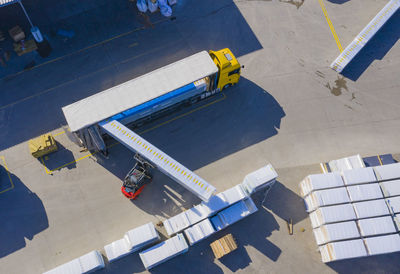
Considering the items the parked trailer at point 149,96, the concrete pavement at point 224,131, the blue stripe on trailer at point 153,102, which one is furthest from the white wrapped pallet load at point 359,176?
the blue stripe on trailer at point 153,102

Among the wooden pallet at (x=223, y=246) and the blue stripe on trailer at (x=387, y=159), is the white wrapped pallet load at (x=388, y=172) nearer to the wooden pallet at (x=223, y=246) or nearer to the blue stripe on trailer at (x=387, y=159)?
the blue stripe on trailer at (x=387, y=159)

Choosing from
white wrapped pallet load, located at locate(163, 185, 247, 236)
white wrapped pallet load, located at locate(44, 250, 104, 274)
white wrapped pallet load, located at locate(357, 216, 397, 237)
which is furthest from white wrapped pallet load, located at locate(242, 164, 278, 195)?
white wrapped pallet load, located at locate(44, 250, 104, 274)

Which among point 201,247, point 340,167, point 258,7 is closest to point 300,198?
point 340,167

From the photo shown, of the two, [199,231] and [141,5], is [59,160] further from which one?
[141,5]

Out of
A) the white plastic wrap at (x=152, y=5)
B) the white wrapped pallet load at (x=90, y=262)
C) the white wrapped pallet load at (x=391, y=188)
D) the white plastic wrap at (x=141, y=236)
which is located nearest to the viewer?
the white wrapped pallet load at (x=90, y=262)

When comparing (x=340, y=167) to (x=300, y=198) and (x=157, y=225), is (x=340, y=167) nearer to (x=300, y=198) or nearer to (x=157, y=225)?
(x=300, y=198)

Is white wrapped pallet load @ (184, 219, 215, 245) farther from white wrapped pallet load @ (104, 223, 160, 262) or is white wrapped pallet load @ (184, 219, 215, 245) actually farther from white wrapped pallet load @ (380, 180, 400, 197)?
white wrapped pallet load @ (380, 180, 400, 197)
